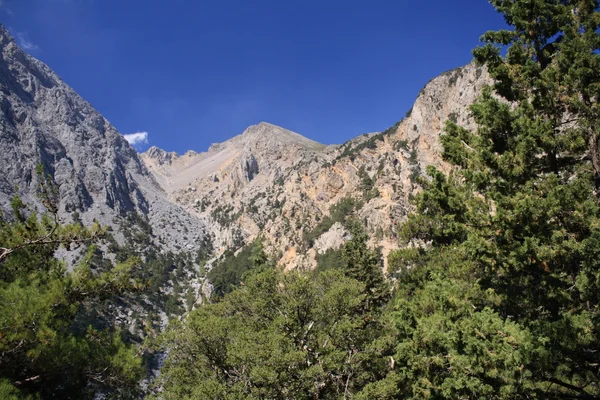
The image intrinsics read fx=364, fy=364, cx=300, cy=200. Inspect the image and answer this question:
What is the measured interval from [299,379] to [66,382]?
24.4 feet

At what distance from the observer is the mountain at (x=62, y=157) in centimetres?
13762

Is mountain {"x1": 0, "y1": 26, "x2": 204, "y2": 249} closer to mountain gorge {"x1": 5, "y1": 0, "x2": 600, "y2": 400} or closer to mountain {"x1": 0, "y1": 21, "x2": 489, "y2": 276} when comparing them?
→ mountain {"x1": 0, "y1": 21, "x2": 489, "y2": 276}

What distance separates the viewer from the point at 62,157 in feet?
516

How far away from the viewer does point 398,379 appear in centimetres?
1441

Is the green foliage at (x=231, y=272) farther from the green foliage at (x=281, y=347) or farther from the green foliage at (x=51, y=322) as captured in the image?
the green foliage at (x=51, y=322)

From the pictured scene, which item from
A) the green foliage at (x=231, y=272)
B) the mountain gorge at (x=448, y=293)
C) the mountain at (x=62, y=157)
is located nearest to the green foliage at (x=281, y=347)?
the mountain gorge at (x=448, y=293)

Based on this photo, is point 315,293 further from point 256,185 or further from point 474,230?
point 256,185

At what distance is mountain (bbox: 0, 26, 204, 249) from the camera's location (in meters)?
138

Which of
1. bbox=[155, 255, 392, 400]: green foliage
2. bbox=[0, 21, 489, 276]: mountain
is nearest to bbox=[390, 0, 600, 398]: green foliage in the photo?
bbox=[155, 255, 392, 400]: green foliage

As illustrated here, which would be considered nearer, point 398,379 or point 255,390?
point 255,390

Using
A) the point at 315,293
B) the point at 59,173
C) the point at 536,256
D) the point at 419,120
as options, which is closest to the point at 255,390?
the point at 315,293

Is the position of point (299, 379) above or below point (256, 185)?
below

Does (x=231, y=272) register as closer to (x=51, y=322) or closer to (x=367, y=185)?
(x=367, y=185)

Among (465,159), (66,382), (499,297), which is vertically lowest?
(66,382)
